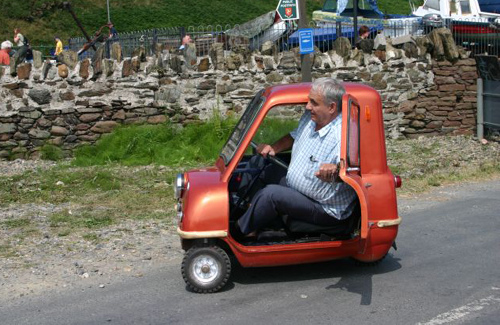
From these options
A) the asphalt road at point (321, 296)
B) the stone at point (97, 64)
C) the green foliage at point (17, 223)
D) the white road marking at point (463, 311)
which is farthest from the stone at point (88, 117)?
the white road marking at point (463, 311)

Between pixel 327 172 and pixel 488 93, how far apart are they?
9531 millimetres

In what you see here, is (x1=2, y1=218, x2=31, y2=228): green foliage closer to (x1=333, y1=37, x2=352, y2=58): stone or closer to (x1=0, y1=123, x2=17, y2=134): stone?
(x1=0, y1=123, x2=17, y2=134): stone

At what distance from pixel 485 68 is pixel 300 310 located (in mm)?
9975

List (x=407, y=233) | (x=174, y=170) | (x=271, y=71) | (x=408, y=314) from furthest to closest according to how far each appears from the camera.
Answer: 1. (x=271, y=71)
2. (x=174, y=170)
3. (x=407, y=233)
4. (x=408, y=314)

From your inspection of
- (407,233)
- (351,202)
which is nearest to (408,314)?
(351,202)

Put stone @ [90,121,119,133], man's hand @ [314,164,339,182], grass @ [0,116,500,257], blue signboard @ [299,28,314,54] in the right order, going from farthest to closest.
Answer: stone @ [90,121,119,133]
blue signboard @ [299,28,314,54]
grass @ [0,116,500,257]
man's hand @ [314,164,339,182]

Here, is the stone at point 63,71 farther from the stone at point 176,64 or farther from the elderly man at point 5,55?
the elderly man at point 5,55

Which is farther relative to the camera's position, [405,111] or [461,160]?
[405,111]

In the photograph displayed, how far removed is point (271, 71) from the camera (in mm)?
14133

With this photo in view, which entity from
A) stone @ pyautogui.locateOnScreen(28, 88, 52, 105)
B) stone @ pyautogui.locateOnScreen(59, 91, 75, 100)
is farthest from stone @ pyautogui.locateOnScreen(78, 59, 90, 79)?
stone @ pyautogui.locateOnScreen(28, 88, 52, 105)

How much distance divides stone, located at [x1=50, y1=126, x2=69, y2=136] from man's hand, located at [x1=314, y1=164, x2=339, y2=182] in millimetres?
8612

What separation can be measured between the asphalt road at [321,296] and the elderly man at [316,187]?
1.98ft

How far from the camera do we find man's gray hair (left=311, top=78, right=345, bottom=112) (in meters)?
5.88

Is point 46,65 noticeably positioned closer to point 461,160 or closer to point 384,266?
point 461,160
